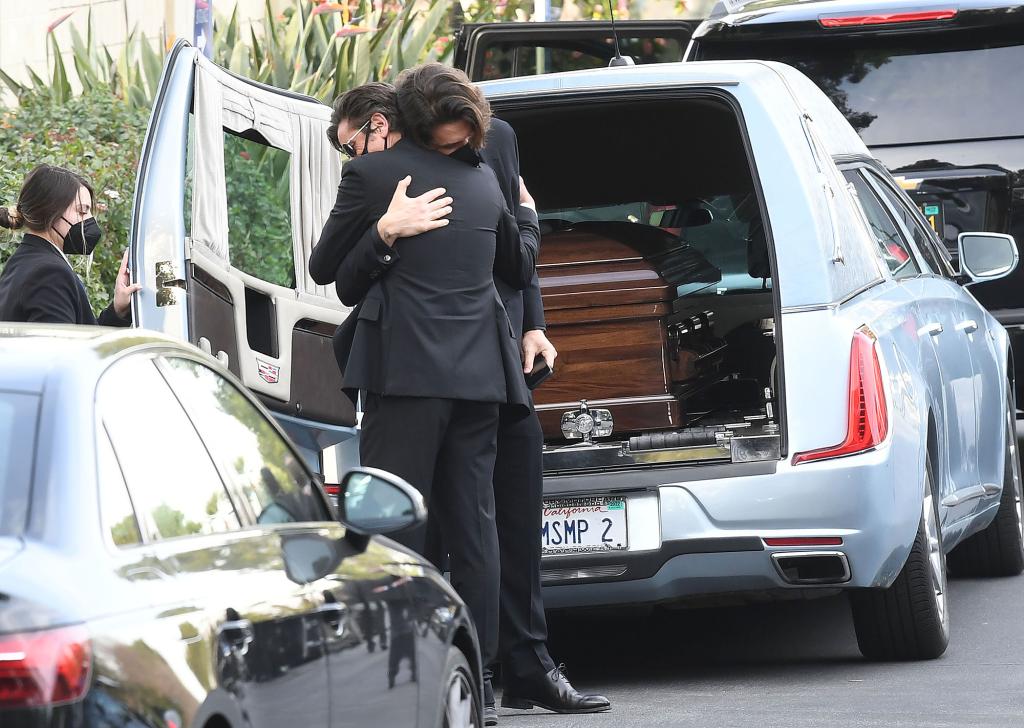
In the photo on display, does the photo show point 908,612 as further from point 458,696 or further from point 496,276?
point 458,696

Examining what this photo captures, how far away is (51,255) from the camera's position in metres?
6.17

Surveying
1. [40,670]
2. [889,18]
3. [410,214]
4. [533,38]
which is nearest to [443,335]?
[410,214]

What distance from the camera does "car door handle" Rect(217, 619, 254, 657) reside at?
2928mm

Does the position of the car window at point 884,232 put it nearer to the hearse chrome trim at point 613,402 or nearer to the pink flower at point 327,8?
the hearse chrome trim at point 613,402

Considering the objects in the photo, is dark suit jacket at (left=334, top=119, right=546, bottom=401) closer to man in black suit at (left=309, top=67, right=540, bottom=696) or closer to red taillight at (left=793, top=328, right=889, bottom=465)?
man in black suit at (left=309, top=67, right=540, bottom=696)

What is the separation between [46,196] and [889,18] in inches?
178

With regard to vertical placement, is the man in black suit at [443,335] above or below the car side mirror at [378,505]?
above

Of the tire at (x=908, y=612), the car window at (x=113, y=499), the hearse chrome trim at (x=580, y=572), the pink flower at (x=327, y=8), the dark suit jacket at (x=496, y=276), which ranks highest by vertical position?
the pink flower at (x=327, y=8)

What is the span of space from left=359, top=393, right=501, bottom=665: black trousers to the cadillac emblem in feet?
3.78

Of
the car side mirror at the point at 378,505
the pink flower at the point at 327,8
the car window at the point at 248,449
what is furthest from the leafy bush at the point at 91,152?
the car side mirror at the point at 378,505

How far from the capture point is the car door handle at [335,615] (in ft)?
11.1

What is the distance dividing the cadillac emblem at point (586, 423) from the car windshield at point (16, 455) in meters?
3.72

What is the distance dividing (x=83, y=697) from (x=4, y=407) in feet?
2.07

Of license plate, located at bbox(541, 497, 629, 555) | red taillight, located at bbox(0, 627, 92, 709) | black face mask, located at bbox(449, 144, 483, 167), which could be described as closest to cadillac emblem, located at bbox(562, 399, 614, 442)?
license plate, located at bbox(541, 497, 629, 555)
